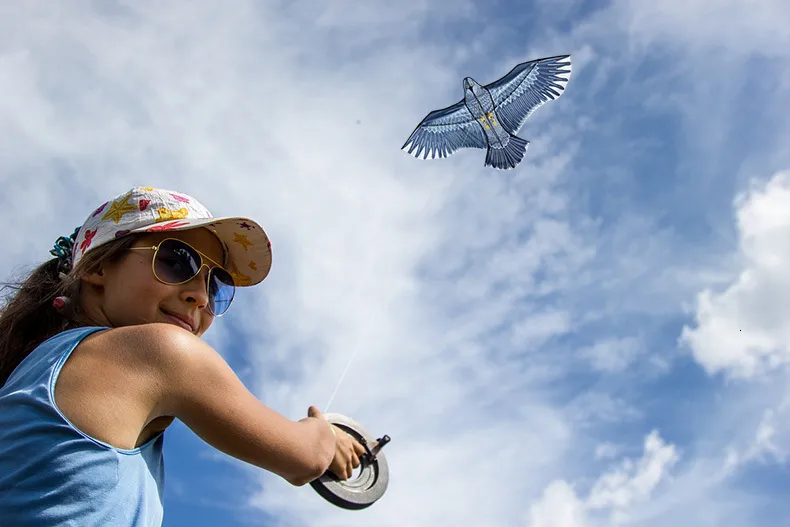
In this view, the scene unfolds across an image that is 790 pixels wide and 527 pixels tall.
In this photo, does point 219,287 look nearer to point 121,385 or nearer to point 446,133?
point 121,385

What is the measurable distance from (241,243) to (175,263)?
43cm

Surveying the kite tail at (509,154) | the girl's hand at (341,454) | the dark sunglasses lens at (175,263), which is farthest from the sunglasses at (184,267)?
the kite tail at (509,154)

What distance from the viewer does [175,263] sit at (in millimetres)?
3150

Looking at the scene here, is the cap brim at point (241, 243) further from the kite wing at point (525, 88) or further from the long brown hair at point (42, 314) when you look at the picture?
the kite wing at point (525, 88)

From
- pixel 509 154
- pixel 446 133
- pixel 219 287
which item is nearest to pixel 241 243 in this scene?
pixel 219 287

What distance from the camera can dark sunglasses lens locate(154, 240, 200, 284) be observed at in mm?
3057

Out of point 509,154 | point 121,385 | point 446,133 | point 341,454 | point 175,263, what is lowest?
point 121,385

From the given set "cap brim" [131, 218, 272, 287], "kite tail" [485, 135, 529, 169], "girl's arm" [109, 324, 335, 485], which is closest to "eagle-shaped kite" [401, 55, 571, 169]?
"kite tail" [485, 135, 529, 169]

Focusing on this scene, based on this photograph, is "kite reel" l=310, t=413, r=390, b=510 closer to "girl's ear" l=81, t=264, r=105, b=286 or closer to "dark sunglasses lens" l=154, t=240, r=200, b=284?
"dark sunglasses lens" l=154, t=240, r=200, b=284

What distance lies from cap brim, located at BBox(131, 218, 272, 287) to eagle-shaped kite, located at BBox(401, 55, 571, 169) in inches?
496

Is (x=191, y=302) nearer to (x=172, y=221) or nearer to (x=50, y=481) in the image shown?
(x=172, y=221)

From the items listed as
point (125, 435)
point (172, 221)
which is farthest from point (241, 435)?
point (172, 221)

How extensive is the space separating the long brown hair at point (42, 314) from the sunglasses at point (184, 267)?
0.47 ft

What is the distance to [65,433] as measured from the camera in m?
2.21
